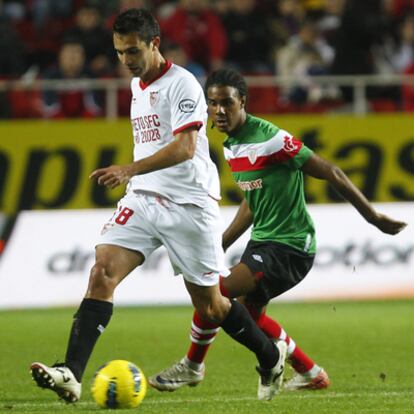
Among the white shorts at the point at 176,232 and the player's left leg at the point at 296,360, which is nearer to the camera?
the white shorts at the point at 176,232

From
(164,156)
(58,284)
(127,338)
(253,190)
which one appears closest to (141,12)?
(164,156)

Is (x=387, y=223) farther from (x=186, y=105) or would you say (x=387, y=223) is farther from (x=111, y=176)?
(x=111, y=176)

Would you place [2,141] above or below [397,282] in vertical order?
above

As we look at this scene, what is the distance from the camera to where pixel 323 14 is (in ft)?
55.0

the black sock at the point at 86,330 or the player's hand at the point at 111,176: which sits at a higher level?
the player's hand at the point at 111,176

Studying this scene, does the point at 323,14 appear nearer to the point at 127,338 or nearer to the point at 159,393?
the point at 127,338

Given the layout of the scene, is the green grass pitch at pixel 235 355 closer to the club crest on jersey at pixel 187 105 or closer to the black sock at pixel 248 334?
the black sock at pixel 248 334

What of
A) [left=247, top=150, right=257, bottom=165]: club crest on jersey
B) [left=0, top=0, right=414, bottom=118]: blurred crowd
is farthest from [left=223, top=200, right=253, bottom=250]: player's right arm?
[left=0, top=0, right=414, bottom=118]: blurred crowd

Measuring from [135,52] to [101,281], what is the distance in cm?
122

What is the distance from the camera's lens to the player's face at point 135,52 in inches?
255

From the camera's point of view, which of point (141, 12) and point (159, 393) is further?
point (159, 393)

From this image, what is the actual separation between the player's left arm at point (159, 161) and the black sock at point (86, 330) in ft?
2.43

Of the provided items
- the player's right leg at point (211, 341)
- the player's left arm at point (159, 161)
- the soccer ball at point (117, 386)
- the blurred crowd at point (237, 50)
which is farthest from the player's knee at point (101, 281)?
the blurred crowd at point (237, 50)

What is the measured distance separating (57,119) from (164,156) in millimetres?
8528
